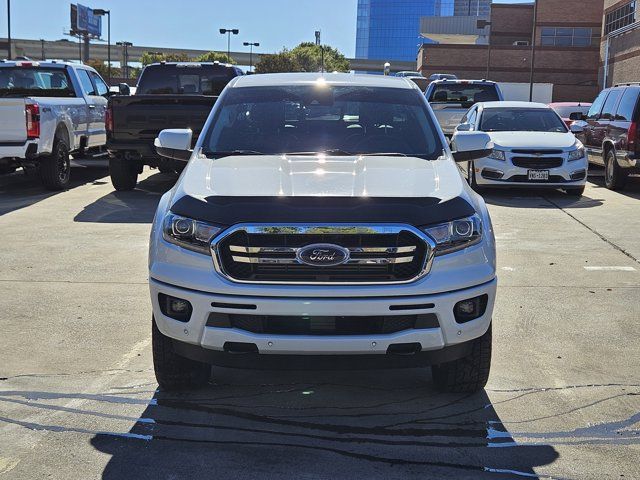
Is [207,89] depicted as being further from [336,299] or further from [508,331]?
[336,299]

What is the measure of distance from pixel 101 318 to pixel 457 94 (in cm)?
1638

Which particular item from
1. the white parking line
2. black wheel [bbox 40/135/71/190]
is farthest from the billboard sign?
the white parking line

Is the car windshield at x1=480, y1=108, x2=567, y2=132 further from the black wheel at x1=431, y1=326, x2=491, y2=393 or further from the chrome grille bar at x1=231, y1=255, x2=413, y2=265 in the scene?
the chrome grille bar at x1=231, y1=255, x2=413, y2=265

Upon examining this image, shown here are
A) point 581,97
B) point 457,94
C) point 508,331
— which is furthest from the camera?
point 581,97

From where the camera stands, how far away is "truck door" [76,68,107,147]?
51.8 ft

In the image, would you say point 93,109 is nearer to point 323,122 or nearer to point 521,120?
point 521,120

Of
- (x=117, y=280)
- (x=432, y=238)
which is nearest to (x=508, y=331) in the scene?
(x=432, y=238)

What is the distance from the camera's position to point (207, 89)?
15.4 m

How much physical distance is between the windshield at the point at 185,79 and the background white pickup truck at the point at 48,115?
3.83 ft

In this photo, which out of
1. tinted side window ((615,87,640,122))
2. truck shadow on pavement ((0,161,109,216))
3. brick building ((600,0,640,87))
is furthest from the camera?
brick building ((600,0,640,87))

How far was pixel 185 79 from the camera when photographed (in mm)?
→ 15664

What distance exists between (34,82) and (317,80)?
1070 cm

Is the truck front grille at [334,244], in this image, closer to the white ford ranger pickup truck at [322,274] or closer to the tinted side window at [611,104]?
the white ford ranger pickup truck at [322,274]

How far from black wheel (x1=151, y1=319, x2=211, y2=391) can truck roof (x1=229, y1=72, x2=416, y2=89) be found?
87.2 inches
